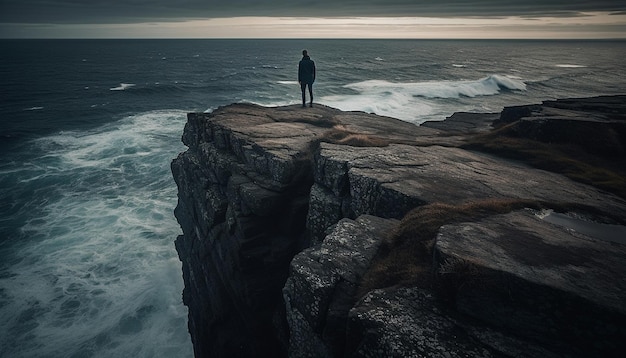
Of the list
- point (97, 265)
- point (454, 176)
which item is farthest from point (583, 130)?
point (97, 265)

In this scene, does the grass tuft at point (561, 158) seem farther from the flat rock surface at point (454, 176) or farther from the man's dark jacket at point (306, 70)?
the man's dark jacket at point (306, 70)

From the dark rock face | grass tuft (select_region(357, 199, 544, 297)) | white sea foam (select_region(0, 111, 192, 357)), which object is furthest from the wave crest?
grass tuft (select_region(357, 199, 544, 297))

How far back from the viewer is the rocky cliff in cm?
446

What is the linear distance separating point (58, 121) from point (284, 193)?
50016 millimetres

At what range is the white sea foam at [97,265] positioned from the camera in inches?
619

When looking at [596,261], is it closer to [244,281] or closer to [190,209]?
[244,281]

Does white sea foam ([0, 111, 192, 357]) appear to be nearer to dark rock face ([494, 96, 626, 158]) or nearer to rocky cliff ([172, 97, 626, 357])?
rocky cliff ([172, 97, 626, 357])

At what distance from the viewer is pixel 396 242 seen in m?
6.69

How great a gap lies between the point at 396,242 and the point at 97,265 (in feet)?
67.4

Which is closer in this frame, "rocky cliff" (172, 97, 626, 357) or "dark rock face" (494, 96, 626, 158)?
"rocky cliff" (172, 97, 626, 357)

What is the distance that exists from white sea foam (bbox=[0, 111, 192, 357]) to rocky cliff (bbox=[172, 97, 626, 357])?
105 inches

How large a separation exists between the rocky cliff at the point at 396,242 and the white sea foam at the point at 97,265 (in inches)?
105

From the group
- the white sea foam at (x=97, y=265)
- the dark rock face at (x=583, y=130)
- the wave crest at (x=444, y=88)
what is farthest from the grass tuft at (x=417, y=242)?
the wave crest at (x=444, y=88)

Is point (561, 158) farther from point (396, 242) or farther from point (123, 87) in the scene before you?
point (123, 87)
